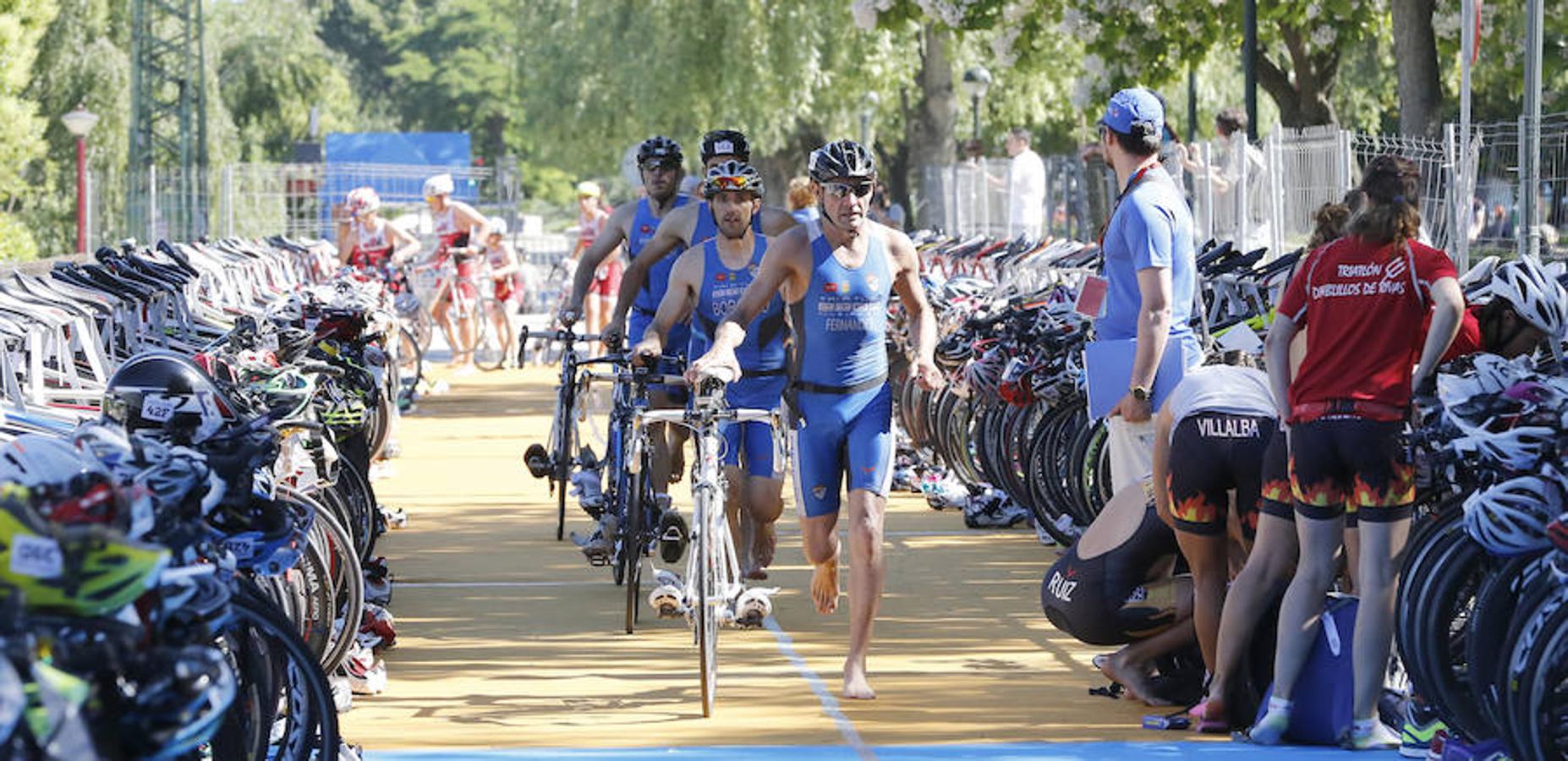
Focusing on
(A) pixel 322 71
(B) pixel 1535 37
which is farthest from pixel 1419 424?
(A) pixel 322 71

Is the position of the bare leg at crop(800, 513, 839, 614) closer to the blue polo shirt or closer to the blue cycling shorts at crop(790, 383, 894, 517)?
the blue cycling shorts at crop(790, 383, 894, 517)

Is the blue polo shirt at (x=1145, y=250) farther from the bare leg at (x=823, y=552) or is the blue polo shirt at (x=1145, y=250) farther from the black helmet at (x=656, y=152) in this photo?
the black helmet at (x=656, y=152)

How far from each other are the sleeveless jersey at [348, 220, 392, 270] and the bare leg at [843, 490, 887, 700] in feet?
49.1

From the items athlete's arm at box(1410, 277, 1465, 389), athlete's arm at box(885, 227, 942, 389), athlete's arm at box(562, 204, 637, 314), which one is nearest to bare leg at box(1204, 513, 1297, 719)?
athlete's arm at box(1410, 277, 1465, 389)

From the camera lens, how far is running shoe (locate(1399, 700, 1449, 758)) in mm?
7984

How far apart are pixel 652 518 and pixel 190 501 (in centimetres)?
525

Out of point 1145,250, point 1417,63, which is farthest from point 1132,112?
point 1417,63

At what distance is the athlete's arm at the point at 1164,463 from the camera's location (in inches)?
340

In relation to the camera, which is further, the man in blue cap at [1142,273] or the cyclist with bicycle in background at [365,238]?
the cyclist with bicycle in background at [365,238]

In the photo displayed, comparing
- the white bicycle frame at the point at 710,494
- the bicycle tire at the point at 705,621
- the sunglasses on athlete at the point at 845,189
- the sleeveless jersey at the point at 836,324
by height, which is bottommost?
the bicycle tire at the point at 705,621

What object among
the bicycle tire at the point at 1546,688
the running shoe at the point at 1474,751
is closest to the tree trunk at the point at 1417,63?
the running shoe at the point at 1474,751

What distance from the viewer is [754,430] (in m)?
11.2

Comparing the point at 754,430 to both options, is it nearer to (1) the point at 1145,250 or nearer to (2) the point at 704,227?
(2) the point at 704,227

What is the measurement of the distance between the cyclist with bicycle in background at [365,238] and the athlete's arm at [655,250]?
37.9ft
